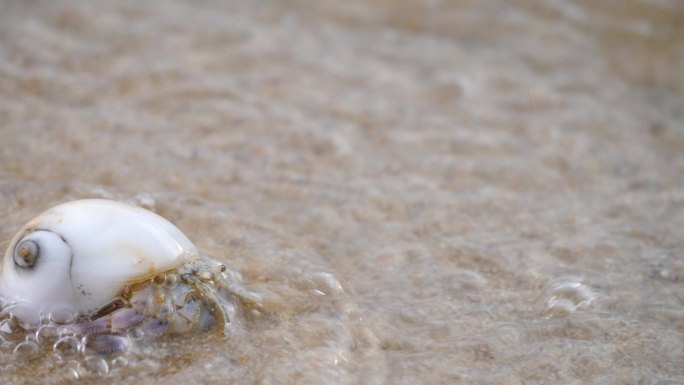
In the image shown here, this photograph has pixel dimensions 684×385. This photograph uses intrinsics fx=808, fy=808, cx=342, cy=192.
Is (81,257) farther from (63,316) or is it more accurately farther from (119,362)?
(119,362)

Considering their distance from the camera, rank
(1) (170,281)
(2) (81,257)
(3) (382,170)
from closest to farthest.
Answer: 1. (2) (81,257)
2. (1) (170,281)
3. (3) (382,170)

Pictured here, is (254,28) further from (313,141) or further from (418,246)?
(418,246)

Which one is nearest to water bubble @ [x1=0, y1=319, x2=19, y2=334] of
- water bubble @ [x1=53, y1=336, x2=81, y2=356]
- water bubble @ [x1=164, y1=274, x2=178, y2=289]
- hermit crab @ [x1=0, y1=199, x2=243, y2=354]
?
hermit crab @ [x1=0, y1=199, x2=243, y2=354]

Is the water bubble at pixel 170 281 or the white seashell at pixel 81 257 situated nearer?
the white seashell at pixel 81 257

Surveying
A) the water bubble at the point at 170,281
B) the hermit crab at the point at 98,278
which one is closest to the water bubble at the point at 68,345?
the hermit crab at the point at 98,278

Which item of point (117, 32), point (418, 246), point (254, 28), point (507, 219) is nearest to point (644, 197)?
point (507, 219)

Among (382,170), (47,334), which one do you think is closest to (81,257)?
(47,334)

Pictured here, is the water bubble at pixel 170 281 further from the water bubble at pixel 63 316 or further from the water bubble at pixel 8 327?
the water bubble at pixel 8 327
